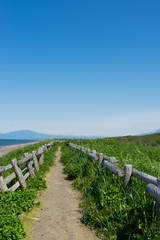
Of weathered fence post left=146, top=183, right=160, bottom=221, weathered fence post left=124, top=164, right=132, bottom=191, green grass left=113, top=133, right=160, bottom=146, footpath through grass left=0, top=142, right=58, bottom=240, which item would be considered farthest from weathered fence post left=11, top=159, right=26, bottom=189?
green grass left=113, top=133, right=160, bottom=146

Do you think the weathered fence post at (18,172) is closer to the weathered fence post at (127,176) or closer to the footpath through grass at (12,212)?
the footpath through grass at (12,212)

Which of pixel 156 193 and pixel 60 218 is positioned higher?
pixel 156 193

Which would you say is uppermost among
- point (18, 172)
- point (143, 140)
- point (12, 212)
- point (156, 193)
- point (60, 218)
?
point (143, 140)

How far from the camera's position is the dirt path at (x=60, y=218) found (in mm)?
4805

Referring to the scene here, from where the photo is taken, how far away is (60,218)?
580 cm

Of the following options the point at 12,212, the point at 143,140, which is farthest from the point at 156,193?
the point at 143,140

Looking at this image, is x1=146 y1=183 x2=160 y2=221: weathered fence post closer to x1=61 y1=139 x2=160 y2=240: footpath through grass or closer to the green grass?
x1=61 y1=139 x2=160 y2=240: footpath through grass

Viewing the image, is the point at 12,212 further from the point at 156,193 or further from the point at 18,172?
the point at 156,193

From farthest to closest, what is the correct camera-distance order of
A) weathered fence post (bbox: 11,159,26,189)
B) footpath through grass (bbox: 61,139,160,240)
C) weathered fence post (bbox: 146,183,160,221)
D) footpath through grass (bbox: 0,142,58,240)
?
weathered fence post (bbox: 11,159,26,189), footpath through grass (bbox: 0,142,58,240), footpath through grass (bbox: 61,139,160,240), weathered fence post (bbox: 146,183,160,221)

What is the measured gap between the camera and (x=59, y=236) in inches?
188

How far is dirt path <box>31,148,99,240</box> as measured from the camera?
15.8ft

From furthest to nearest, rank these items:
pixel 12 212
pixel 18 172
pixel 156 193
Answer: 1. pixel 18 172
2. pixel 12 212
3. pixel 156 193

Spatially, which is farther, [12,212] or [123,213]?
[12,212]

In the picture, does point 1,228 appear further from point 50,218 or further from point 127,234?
point 127,234
